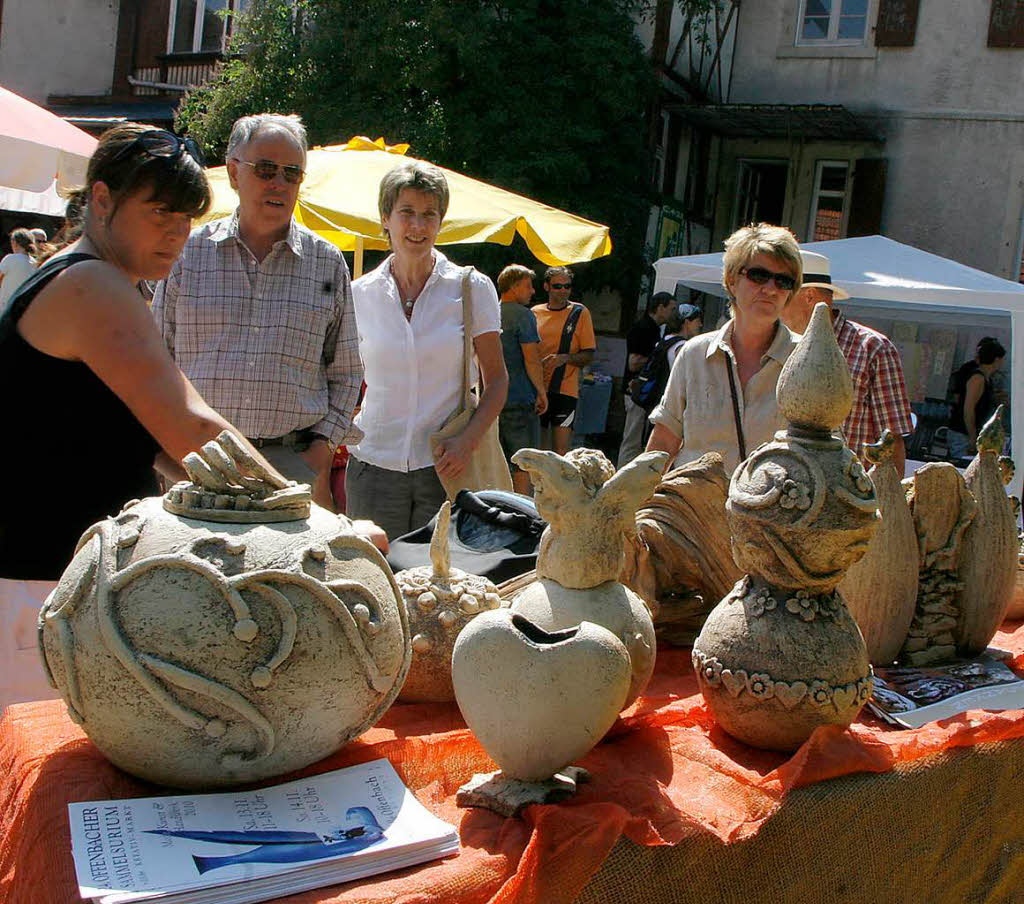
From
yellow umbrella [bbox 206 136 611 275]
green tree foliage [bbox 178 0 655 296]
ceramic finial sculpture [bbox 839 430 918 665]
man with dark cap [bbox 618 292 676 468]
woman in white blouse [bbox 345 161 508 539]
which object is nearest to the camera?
ceramic finial sculpture [bbox 839 430 918 665]

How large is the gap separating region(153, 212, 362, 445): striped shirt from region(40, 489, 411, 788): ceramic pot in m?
1.17

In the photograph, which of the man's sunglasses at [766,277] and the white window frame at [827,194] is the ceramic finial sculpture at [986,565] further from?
the white window frame at [827,194]

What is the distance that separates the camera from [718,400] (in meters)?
2.63

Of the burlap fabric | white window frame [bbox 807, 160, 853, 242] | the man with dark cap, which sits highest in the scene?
white window frame [bbox 807, 160, 853, 242]

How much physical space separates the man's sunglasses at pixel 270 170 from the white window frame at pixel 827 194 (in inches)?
439

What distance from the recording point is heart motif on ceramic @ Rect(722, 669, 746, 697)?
156 centimetres

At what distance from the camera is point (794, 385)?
1589 millimetres

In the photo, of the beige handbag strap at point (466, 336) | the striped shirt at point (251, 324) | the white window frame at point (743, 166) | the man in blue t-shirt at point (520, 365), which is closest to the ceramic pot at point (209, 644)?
the striped shirt at point (251, 324)

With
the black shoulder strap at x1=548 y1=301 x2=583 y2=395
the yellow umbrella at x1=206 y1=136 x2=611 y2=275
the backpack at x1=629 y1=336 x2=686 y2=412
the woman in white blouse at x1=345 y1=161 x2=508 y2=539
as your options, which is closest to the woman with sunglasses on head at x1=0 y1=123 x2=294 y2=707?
the woman in white blouse at x1=345 y1=161 x2=508 y2=539

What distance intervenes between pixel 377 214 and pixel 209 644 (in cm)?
393

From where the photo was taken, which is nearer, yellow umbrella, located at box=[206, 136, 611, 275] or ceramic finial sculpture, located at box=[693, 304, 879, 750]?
ceramic finial sculpture, located at box=[693, 304, 879, 750]

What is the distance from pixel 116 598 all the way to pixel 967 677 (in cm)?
156

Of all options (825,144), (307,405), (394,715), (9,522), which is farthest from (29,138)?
(825,144)

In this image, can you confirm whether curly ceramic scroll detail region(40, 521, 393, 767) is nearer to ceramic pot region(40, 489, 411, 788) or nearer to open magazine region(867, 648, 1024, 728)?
ceramic pot region(40, 489, 411, 788)
